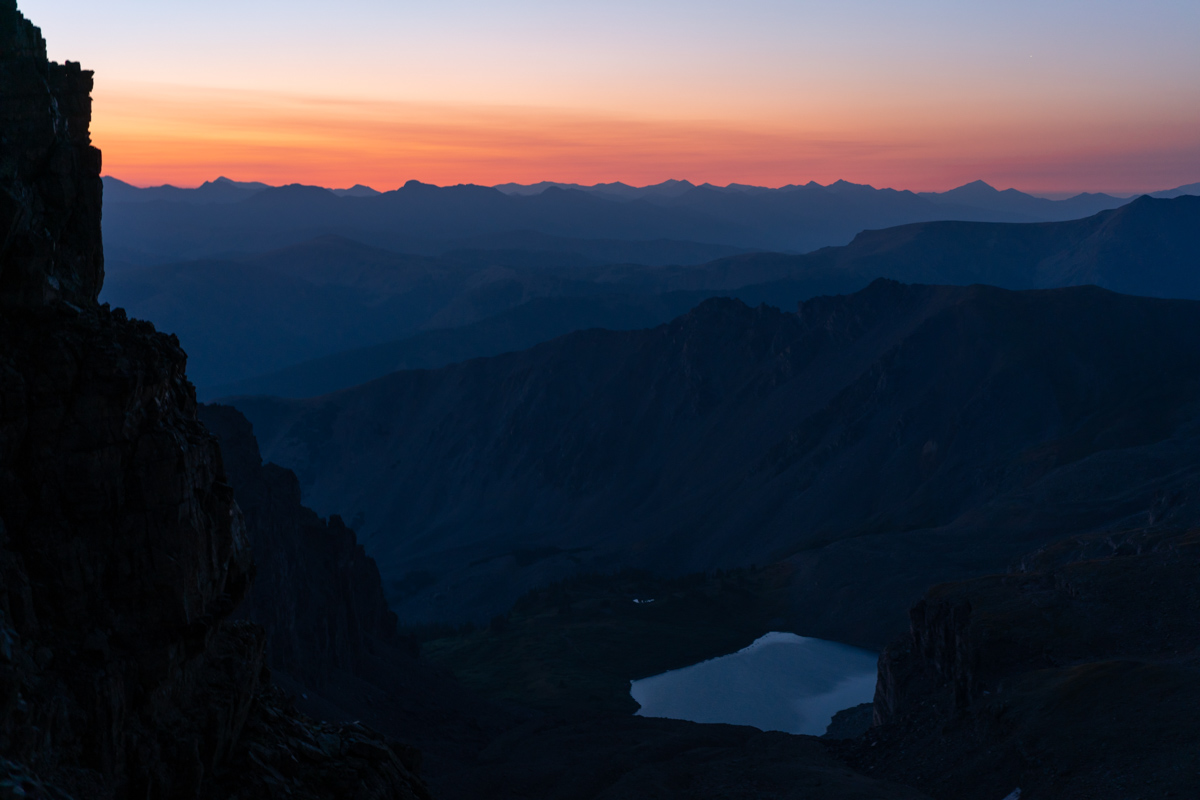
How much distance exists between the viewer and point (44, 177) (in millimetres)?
24188

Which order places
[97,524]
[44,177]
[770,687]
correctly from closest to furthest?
[97,524] → [44,177] → [770,687]

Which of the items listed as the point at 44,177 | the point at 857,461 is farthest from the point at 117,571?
the point at 857,461

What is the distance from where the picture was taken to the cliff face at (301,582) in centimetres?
6562

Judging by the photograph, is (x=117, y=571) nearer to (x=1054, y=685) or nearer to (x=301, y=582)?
A: (x=1054, y=685)

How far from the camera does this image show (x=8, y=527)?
70.2 ft

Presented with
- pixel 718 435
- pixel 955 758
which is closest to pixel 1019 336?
pixel 718 435

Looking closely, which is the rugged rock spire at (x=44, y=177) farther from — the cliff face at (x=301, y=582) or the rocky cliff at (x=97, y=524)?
the cliff face at (x=301, y=582)

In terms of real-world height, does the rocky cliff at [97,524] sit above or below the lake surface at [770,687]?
above

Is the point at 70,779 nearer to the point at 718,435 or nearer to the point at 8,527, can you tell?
the point at 8,527

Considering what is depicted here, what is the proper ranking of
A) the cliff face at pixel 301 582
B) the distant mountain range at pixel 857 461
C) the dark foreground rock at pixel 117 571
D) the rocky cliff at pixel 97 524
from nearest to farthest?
the dark foreground rock at pixel 117 571, the rocky cliff at pixel 97 524, the cliff face at pixel 301 582, the distant mountain range at pixel 857 461

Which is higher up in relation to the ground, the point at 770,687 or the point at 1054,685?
the point at 1054,685

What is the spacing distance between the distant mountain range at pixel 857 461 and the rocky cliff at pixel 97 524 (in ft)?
271

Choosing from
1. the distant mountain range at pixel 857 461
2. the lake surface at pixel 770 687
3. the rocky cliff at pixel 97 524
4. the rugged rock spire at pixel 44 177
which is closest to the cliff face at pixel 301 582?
the lake surface at pixel 770 687

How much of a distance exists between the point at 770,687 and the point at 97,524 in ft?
236
